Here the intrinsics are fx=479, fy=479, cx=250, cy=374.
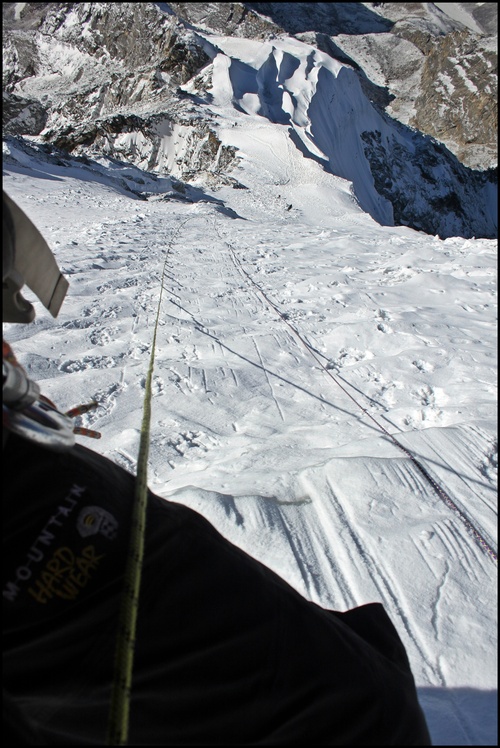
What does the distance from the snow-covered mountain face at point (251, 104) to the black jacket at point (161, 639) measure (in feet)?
55.1

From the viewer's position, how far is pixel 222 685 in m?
0.85

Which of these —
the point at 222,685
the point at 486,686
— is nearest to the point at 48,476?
the point at 222,685

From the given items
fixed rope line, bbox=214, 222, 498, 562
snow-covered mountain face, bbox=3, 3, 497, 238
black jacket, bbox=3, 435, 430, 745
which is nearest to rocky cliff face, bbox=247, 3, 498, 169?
snow-covered mountain face, bbox=3, 3, 497, 238

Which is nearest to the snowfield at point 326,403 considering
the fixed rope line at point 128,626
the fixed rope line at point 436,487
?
the fixed rope line at point 436,487

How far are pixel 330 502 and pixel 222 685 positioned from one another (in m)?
1.26

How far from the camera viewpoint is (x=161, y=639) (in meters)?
0.83

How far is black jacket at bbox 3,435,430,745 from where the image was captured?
0.75 meters

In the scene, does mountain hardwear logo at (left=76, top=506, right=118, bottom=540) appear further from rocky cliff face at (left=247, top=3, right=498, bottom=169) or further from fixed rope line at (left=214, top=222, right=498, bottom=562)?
rocky cliff face at (left=247, top=3, right=498, bottom=169)

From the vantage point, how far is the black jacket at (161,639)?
0.75 meters

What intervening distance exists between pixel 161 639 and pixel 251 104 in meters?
29.5

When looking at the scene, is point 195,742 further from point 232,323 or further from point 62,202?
point 62,202

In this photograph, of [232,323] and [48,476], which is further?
[232,323]

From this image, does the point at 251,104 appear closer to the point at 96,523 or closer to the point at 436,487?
the point at 436,487

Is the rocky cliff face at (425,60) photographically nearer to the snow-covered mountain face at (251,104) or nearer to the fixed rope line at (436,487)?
→ the snow-covered mountain face at (251,104)
